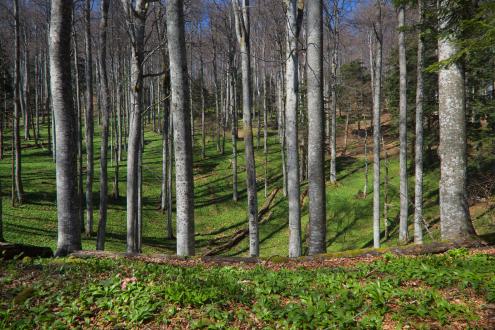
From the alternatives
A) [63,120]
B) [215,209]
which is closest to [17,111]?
[215,209]

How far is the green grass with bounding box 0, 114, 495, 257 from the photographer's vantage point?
19.1m

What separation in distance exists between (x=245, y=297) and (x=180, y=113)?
166 inches

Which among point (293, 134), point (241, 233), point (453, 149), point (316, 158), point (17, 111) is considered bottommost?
point (241, 233)

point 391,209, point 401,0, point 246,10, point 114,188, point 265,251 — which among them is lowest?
point 265,251

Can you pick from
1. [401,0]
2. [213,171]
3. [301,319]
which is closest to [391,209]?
[213,171]

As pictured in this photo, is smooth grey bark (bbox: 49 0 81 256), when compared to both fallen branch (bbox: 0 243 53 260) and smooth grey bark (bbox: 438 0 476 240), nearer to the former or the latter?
fallen branch (bbox: 0 243 53 260)

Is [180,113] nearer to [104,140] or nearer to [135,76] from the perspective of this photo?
[135,76]

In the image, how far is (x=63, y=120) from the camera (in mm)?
7469

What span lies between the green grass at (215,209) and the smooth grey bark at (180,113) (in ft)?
36.8

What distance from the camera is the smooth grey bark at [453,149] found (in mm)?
7777

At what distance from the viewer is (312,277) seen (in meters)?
5.63

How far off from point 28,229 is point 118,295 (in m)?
16.4

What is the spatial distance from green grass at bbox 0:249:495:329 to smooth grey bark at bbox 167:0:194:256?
1.97 meters

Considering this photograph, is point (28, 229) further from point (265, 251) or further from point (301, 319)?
point (301, 319)
